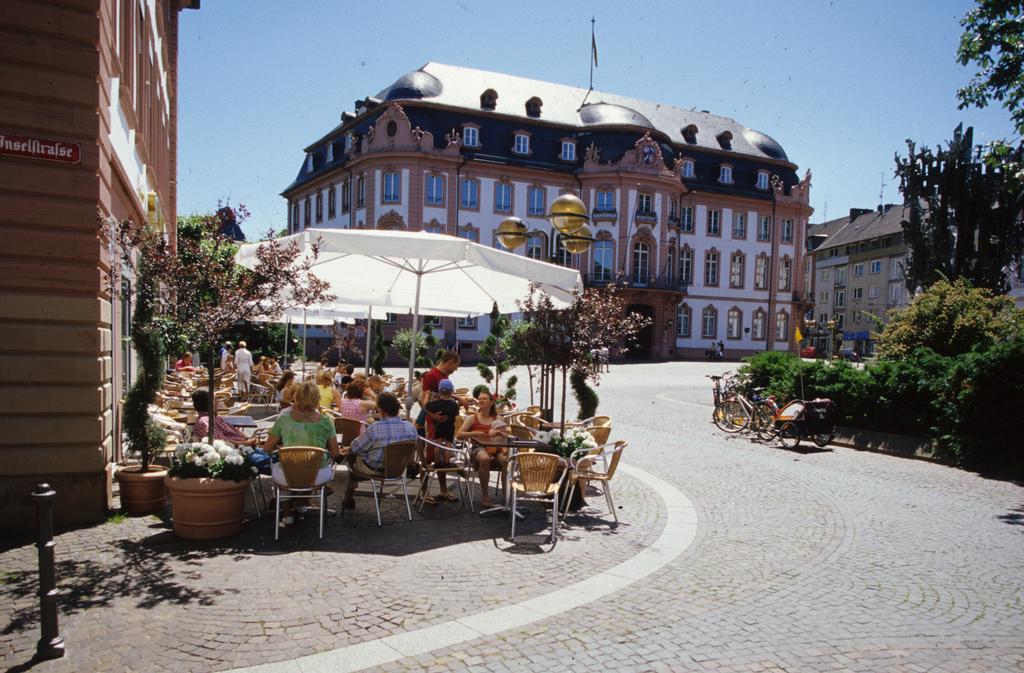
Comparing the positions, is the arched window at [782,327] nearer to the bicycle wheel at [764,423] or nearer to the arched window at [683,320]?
the arched window at [683,320]

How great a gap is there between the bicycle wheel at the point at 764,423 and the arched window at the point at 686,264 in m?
38.7

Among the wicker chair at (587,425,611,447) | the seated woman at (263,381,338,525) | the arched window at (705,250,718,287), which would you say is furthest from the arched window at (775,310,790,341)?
the seated woman at (263,381,338,525)

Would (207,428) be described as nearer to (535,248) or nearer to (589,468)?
(589,468)

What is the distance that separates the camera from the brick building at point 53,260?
609 centimetres

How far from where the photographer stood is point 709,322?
53.5m

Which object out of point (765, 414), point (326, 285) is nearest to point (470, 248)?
point (326, 285)

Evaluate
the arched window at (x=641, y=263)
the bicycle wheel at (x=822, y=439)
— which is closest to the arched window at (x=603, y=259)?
the arched window at (x=641, y=263)

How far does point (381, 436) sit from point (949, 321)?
14.4 meters

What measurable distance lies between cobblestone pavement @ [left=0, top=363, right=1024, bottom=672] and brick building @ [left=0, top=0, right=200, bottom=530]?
0.73 m

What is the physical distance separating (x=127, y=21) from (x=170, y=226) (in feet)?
39.9

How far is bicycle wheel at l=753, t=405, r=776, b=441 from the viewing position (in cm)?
1431

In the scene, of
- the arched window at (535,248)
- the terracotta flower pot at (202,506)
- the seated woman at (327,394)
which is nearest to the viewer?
the terracotta flower pot at (202,506)

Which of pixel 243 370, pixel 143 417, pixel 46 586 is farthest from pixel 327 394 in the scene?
pixel 243 370

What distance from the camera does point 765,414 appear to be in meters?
14.5
